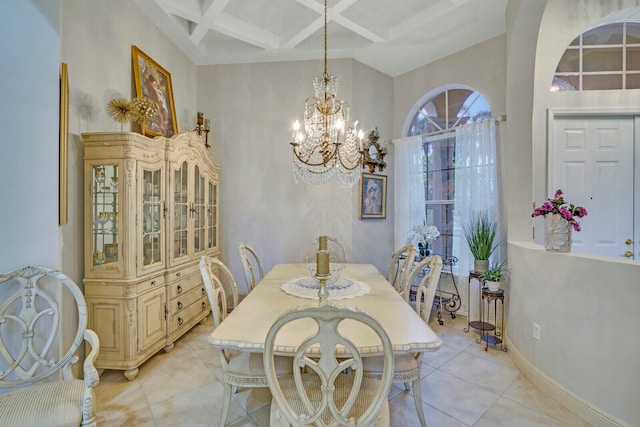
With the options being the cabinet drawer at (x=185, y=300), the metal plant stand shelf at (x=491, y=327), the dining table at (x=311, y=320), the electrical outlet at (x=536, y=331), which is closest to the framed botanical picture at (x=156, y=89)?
the cabinet drawer at (x=185, y=300)

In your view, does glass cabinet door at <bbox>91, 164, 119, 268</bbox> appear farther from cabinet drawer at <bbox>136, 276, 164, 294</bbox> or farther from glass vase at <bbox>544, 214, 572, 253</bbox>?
glass vase at <bbox>544, 214, 572, 253</bbox>

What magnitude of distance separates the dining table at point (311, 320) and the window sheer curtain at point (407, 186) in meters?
1.59

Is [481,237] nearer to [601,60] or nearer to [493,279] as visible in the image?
[493,279]

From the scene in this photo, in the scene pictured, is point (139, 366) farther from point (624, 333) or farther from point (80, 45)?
point (624, 333)

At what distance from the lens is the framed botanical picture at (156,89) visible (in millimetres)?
2709

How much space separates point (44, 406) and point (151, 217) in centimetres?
147

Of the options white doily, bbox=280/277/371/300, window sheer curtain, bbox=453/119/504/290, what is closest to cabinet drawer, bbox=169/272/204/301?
white doily, bbox=280/277/371/300

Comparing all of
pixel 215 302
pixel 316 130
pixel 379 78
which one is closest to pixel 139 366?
pixel 215 302

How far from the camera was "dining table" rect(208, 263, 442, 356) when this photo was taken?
1245 mm

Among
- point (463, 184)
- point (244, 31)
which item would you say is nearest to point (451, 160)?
point (463, 184)

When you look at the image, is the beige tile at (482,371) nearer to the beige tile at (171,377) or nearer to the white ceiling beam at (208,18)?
the beige tile at (171,377)

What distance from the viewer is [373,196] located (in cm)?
382

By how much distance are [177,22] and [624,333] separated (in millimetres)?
4440

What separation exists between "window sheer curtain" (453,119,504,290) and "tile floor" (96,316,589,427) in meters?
1.21
